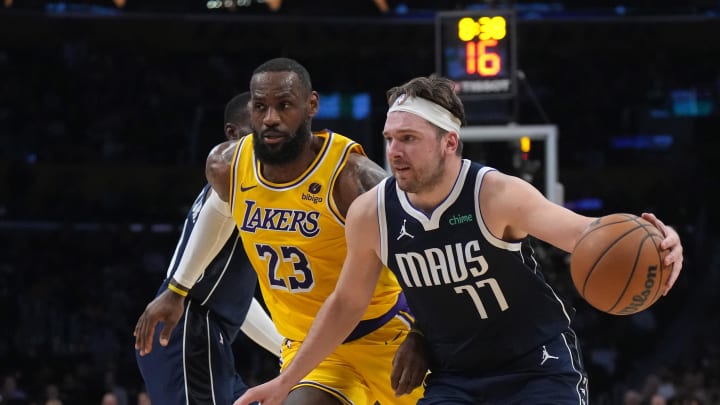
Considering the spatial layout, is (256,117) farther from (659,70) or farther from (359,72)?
(659,70)

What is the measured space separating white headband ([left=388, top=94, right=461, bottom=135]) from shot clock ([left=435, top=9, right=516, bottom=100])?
5909mm

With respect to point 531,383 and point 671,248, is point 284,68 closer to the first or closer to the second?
point 531,383

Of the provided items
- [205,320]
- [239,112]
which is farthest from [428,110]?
[205,320]

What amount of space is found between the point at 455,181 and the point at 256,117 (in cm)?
105

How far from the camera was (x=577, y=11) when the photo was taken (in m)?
20.3

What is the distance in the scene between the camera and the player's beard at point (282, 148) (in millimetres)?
4664

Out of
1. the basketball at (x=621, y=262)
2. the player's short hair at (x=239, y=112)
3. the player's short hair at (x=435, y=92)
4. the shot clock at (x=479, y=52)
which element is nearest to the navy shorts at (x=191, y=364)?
the player's short hair at (x=239, y=112)

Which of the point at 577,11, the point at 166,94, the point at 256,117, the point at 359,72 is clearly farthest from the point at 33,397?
the point at 577,11

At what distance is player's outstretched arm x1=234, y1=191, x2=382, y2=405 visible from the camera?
418cm

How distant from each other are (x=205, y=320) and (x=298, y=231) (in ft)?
3.75

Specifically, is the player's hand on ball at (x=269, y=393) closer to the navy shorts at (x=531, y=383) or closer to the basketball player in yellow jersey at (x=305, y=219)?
the basketball player in yellow jersey at (x=305, y=219)

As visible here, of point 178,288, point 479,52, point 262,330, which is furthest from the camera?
point 479,52

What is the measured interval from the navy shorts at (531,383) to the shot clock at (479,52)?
6.06 m

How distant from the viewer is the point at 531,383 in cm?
402
